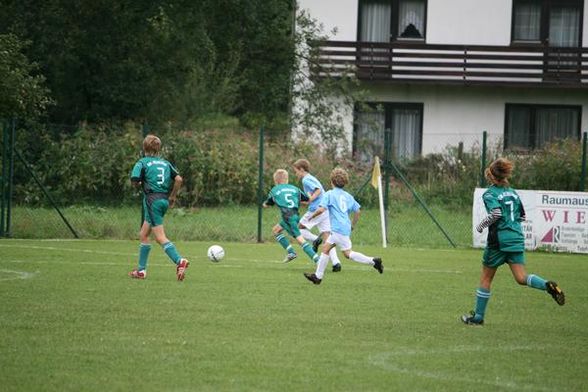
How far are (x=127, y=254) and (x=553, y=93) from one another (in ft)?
62.2

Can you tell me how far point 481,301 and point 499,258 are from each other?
1.59 ft

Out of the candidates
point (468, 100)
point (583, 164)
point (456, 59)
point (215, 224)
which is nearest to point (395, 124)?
point (468, 100)

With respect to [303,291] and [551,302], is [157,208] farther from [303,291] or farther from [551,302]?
[551,302]

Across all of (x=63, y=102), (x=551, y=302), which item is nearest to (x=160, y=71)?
(x=63, y=102)

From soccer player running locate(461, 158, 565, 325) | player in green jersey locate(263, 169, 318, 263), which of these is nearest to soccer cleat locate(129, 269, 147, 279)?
player in green jersey locate(263, 169, 318, 263)

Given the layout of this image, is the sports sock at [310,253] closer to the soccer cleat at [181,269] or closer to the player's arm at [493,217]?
the soccer cleat at [181,269]

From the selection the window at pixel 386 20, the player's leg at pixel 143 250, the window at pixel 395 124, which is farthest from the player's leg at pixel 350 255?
the window at pixel 386 20

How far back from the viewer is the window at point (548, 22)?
3403 centimetres

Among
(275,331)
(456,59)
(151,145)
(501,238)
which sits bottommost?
(275,331)

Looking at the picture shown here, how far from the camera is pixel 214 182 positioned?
2584cm

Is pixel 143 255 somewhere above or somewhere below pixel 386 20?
below

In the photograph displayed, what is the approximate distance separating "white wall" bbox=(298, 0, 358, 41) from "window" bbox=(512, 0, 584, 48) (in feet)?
16.8

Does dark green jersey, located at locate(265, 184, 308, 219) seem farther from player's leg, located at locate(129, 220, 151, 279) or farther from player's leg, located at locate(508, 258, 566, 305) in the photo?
player's leg, located at locate(508, 258, 566, 305)

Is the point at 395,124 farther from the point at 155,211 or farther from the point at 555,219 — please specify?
the point at 155,211
